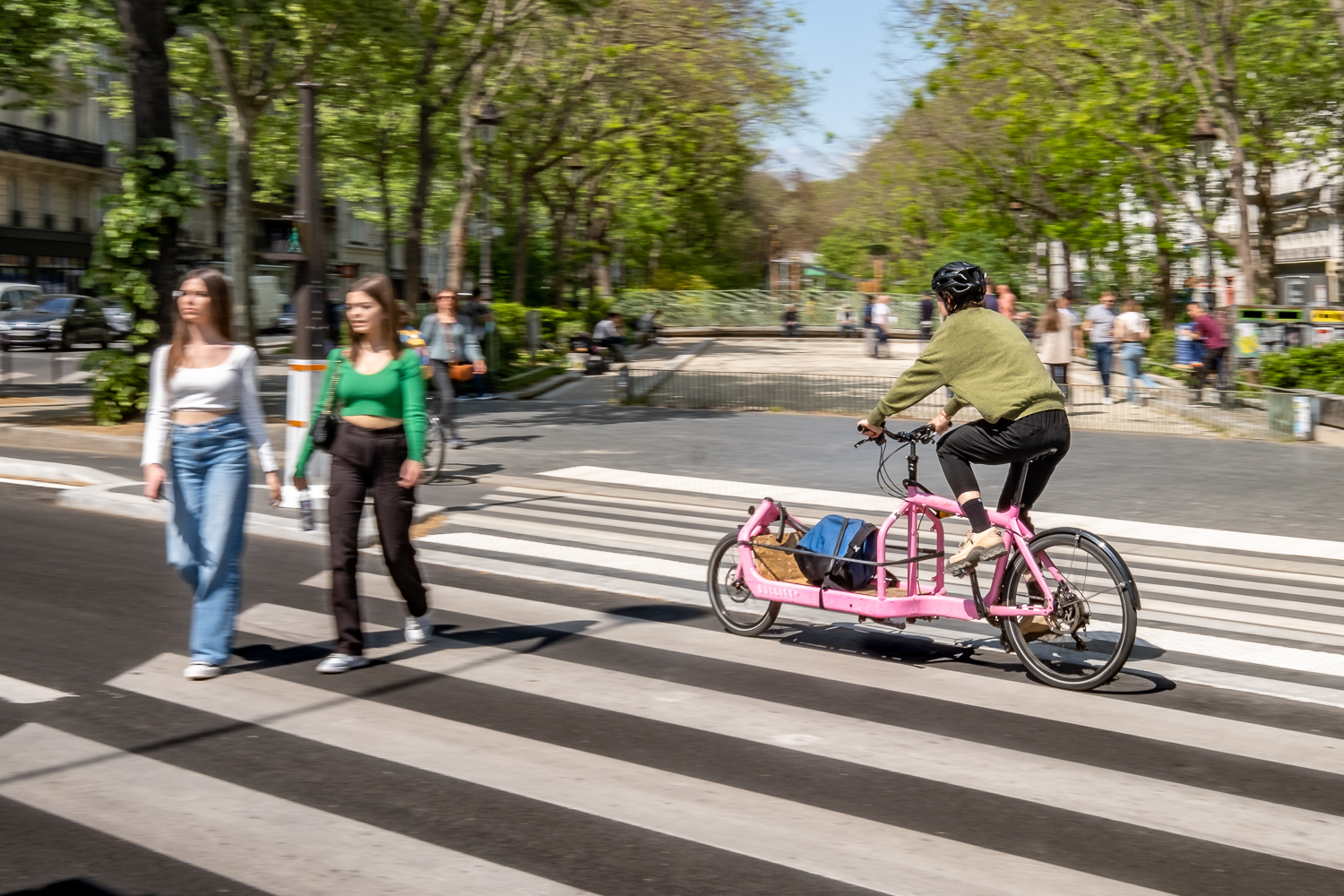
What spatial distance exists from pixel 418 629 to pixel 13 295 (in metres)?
38.8

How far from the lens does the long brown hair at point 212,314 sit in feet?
19.2

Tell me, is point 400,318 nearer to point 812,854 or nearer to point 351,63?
point 812,854

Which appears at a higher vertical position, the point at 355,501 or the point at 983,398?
the point at 983,398

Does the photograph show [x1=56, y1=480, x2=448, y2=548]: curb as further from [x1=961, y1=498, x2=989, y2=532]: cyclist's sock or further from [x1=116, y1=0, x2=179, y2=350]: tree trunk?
[x1=116, y1=0, x2=179, y2=350]: tree trunk

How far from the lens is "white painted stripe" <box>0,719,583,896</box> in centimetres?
365

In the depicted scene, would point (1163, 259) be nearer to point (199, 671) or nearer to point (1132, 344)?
point (1132, 344)

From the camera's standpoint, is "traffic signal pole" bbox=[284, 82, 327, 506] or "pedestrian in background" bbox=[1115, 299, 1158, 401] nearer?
"traffic signal pole" bbox=[284, 82, 327, 506]

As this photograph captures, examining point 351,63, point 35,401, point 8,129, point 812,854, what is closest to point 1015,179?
point 351,63

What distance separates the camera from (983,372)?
588 cm

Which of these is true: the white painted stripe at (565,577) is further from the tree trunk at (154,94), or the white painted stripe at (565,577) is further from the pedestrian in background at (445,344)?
the tree trunk at (154,94)

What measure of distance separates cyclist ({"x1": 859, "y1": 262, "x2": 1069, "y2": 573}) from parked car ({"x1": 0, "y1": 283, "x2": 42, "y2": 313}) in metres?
39.2

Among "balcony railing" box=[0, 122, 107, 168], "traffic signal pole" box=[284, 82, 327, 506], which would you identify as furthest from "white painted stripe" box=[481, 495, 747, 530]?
"balcony railing" box=[0, 122, 107, 168]

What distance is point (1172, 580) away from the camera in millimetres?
8922

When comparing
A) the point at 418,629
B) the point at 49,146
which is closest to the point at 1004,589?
the point at 418,629
